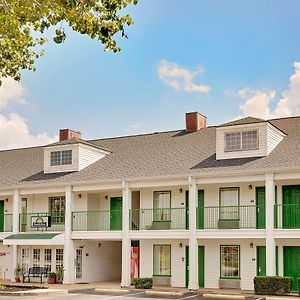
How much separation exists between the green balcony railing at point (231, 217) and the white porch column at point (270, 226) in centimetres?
111

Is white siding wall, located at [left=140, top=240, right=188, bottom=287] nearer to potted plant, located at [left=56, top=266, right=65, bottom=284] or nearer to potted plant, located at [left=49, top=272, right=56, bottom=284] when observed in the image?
potted plant, located at [left=56, top=266, right=65, bottom=284]

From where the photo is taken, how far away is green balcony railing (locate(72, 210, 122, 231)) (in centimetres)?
3347

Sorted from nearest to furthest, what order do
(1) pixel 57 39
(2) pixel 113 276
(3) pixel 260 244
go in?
1. (1) pixel 57 39
2. (3) pixel 260 244
3. (2) pixel 113 276

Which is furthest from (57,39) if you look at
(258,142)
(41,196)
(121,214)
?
(41,196)

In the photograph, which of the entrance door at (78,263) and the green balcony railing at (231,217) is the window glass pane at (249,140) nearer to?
the green balcony railing at (231,217)

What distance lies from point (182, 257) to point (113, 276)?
659 centimetres

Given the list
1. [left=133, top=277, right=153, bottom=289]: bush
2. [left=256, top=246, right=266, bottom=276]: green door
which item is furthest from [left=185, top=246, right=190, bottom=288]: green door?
[left=256, top=246, right=266, bottom=276]: green door

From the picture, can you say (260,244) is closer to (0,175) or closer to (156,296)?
(156,296)

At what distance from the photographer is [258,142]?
30.1 metres

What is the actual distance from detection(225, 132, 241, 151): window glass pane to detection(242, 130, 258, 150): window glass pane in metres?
0.24

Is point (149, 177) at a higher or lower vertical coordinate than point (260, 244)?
higher

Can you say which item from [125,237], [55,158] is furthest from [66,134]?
[125,237]

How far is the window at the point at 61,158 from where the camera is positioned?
35625mm

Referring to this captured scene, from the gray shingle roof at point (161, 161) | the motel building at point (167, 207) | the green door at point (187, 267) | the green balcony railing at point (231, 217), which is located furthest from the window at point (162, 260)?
the gray shingle roof at point (161, 161)
